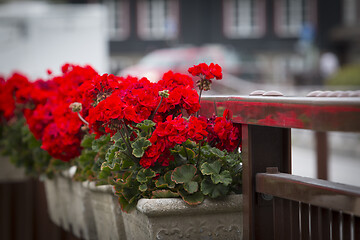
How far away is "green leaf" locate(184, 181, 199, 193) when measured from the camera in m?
2.24

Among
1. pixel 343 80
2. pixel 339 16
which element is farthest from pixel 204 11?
pixel 343 80

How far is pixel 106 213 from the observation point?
2.80m

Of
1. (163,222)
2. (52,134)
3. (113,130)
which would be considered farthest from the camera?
(52,134)

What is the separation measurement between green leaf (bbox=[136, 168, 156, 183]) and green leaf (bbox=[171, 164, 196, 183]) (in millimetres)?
79

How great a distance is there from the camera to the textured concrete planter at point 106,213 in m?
2.65

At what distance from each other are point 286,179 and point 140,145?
540 mm

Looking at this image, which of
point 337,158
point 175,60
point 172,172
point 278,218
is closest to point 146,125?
point 172,172

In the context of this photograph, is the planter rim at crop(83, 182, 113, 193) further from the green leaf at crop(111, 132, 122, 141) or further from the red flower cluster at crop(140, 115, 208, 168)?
the red flower cluster at crop(140, 115, 208, 168)

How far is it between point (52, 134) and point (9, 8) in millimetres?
10337

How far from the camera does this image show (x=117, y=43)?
3519 cm

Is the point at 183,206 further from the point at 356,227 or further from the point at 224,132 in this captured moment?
the point at 356,227

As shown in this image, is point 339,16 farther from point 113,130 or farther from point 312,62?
point 113,130

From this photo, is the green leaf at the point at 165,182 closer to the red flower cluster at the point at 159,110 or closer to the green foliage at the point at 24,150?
the red flower cluster at the point at 159,110

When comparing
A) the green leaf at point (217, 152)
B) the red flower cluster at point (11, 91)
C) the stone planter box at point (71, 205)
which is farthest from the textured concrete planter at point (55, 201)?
the green leaf at point (217, 152)
